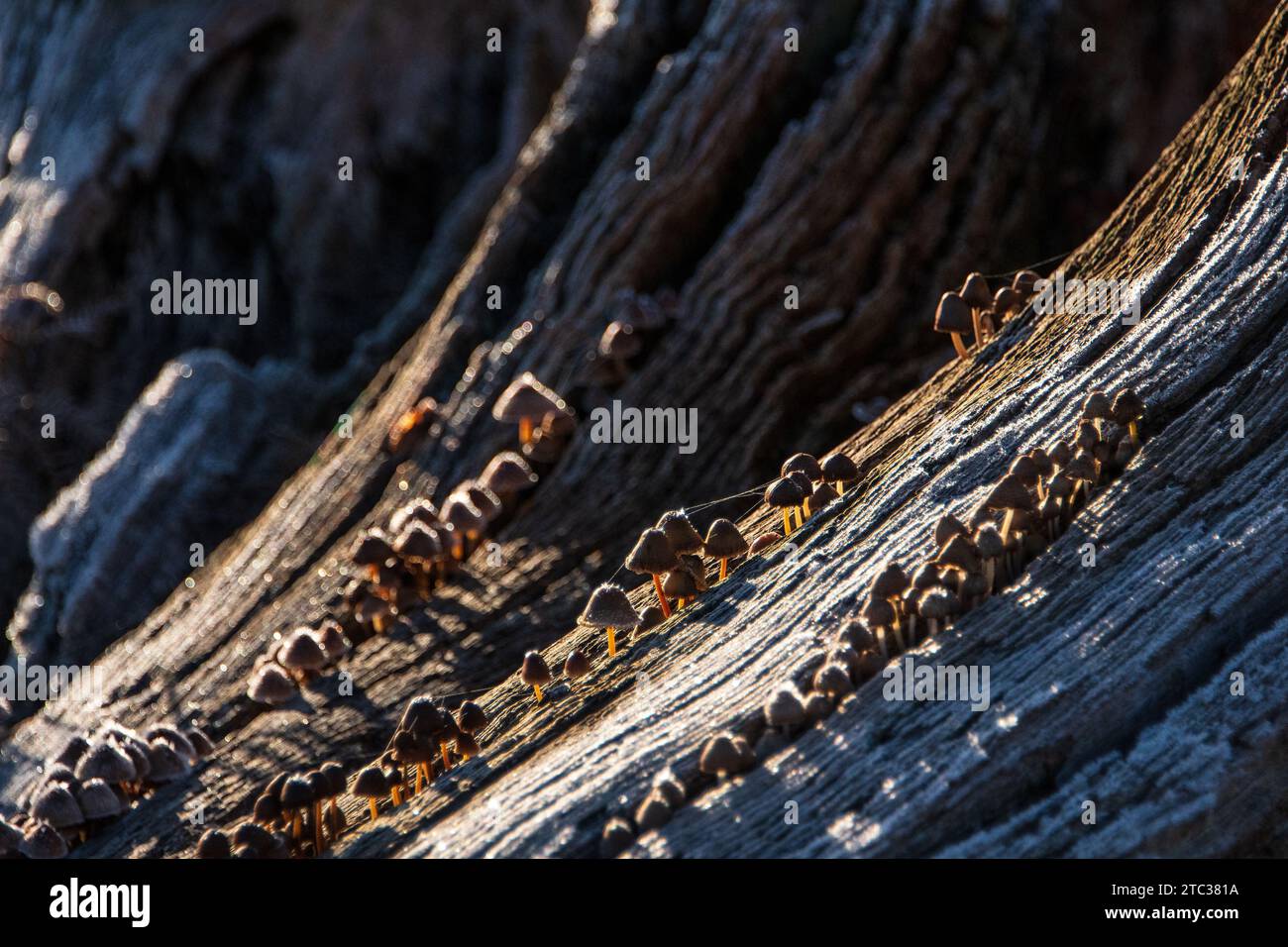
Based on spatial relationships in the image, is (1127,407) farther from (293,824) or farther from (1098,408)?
(293,824)

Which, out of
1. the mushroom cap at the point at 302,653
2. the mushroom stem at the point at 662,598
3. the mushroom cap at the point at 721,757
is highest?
the mushroom stem at the point at 662,598

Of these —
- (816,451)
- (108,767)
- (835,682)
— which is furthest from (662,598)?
(108,767)

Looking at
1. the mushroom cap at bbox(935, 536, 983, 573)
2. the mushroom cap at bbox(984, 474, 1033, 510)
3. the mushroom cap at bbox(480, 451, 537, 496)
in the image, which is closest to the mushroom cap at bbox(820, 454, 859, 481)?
the mushroom cap at bbox(984, 474, 1033, 510)

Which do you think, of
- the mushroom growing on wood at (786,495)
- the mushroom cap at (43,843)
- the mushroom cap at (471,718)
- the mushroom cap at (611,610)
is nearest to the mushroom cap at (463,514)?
the mushroom cap at (471,718)

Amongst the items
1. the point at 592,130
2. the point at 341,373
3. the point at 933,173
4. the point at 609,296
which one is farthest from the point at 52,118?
the point at 933,173

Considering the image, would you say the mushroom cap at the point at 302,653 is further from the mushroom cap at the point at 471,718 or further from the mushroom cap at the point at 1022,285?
the mushroom cap at the point at 1022,285

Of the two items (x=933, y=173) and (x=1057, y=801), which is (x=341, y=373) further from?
(x=1057, y=801)
